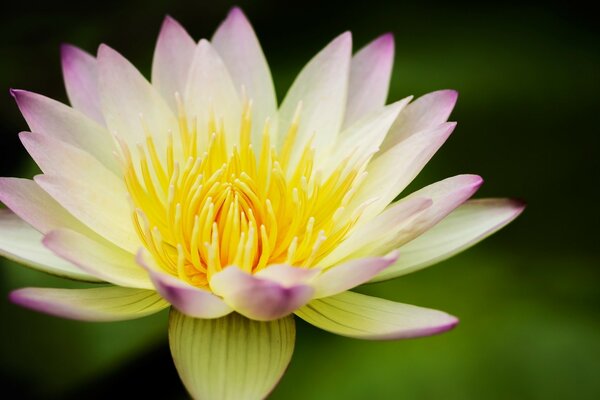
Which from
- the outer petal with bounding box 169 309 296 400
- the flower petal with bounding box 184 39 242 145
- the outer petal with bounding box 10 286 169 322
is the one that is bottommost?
the outer petal with bounding box 169 309 296 400

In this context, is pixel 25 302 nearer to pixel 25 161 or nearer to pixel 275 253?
pixel 275 253

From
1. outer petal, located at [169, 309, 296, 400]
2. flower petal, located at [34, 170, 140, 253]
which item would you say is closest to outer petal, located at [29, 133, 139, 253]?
flower petal, located at [34, 170, 140, 253]

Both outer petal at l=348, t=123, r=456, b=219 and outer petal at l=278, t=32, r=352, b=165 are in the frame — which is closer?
outer petal at l=348, t=123, r=456, b=219

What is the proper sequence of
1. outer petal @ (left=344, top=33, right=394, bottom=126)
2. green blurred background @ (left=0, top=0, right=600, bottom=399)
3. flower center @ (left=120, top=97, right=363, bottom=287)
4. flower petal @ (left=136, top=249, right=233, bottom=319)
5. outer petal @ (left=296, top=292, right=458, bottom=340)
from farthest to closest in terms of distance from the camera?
outer petal @ (left=344, top=33, right=394, bottom=126) < green blurred background @ (left=0, top=0, right=600, bottom=399) < flower center @ (left=120, top=97, right=363, bottom=287) < outer petal @ (left=296, top=292, right=458, bottom=340) < flower petal @ (left=136, top=249, right=233, bottom=319)

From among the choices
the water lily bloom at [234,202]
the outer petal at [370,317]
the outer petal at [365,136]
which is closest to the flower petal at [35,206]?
the water lily bloom at [234,202]

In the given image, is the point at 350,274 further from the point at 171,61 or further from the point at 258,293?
the point at 171,61

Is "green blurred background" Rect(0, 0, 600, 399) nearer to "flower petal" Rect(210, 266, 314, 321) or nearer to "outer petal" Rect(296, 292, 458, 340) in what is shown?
"outer petal" Rect(296, 292, 458, 340)
